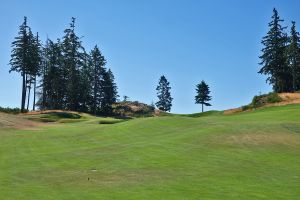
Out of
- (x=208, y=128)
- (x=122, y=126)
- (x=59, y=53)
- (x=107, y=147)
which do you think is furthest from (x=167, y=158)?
(x=59, y=53)

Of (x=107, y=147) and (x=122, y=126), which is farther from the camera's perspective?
(x=122, y=126)

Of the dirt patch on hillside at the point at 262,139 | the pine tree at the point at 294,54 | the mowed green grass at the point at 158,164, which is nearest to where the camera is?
the mowed green grass at the point at 158,164

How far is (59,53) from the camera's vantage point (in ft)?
306

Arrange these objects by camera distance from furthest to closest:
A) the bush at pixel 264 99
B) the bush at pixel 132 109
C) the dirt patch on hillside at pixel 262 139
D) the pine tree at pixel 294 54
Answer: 1. the bush at pixel 132 109
2. the pine tree at pixel 294 54
3. the bush at pixel 264 99
4. the dirt patch on hillside at pixel 262 139

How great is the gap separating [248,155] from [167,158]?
3882mm

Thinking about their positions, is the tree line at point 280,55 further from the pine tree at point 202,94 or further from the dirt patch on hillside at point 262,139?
the dirt patch on hillside at point 262,139

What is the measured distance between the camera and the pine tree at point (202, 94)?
110 meters

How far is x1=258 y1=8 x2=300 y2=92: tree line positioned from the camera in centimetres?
7981

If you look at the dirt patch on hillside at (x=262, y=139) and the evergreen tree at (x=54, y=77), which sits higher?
the evergreen tree at (x=54, y=77)

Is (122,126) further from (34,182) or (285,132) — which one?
(34,182)

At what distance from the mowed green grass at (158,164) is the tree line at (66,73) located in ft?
173

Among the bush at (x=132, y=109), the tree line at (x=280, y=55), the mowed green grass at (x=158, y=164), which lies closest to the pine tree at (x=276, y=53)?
the tree line at (x=280, y=55)

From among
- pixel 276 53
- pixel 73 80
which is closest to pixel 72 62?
pixel 73 80

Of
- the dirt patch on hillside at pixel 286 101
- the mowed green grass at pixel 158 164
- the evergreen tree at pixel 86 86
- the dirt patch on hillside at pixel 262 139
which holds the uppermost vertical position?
the evergreen tree at pixel 86 86
